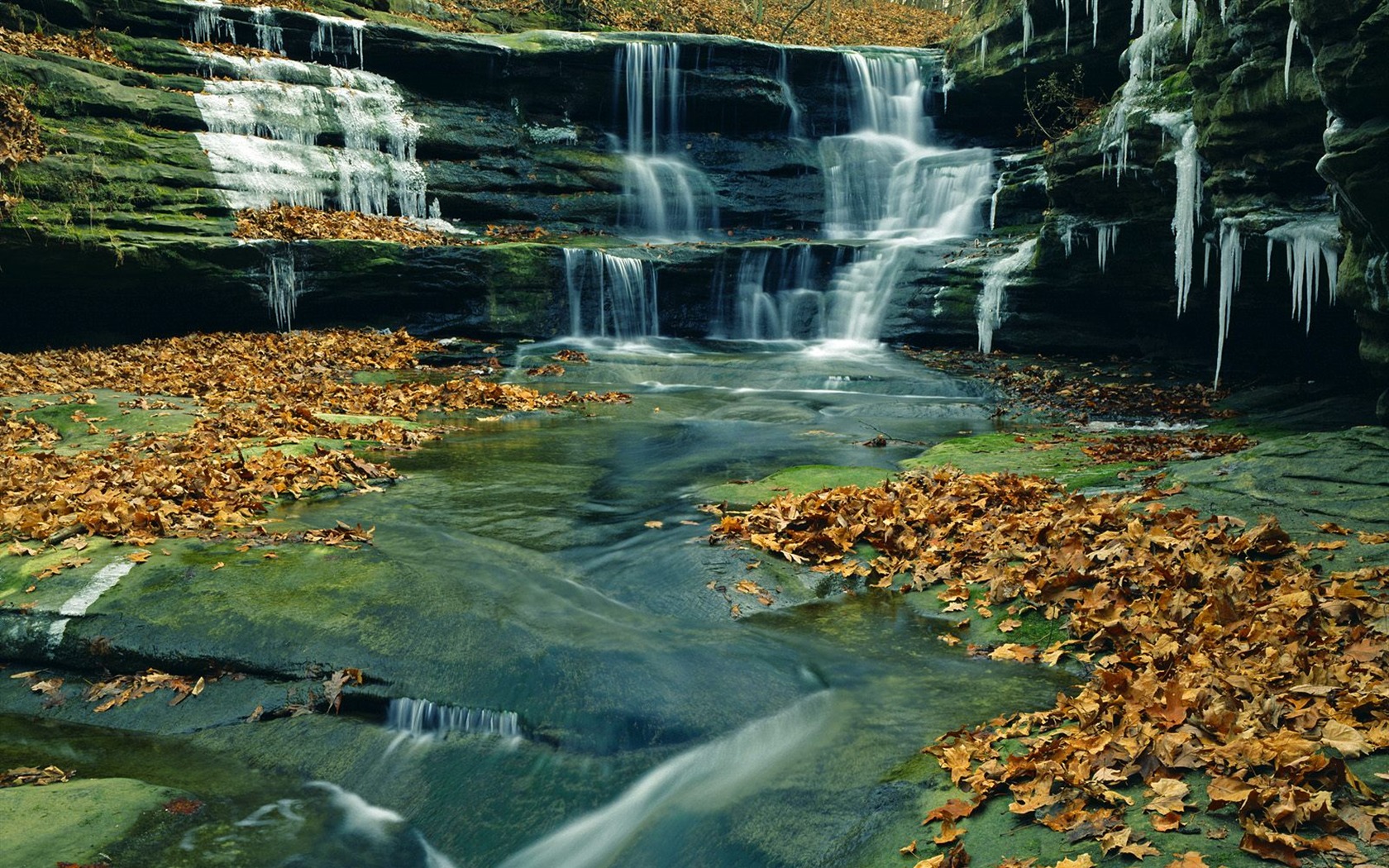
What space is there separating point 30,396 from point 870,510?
1012cm

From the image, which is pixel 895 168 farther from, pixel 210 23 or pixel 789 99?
pixel 210 23

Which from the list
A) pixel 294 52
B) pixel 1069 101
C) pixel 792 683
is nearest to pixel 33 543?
pixel 792 683

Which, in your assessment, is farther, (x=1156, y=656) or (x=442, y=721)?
(x=442, y=721)

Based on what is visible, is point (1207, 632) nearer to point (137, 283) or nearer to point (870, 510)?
point (870, 510)

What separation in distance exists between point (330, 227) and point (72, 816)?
15.7 metres

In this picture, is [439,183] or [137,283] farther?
[439,183]

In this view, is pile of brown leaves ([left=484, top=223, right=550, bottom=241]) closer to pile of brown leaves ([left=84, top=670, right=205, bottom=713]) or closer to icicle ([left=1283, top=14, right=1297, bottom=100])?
icicle ([left=1283, top=14, right=1297, bottom=100])

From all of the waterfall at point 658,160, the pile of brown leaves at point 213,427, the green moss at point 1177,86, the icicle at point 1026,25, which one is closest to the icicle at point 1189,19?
the green moss at point 1177,86

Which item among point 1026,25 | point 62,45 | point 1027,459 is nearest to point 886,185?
point 1026,25

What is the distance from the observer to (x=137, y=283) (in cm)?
1492

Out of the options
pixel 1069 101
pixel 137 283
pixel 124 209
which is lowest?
pixel 137 283

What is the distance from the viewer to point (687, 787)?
3881mm

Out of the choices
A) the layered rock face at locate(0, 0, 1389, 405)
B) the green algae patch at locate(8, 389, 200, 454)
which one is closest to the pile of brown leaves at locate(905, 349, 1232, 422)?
the layered rock face at locate(0, 0, 1389, 405)

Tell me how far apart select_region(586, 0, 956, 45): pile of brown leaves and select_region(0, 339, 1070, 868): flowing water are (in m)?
23.2
